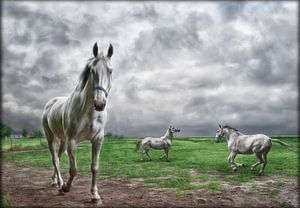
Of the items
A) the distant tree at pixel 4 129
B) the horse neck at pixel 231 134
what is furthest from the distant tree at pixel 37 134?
the horse neck at pixel 231 134

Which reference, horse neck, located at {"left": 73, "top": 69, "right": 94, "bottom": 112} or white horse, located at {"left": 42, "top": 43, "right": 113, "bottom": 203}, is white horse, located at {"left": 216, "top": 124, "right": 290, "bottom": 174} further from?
horse neck, located at {"left": 73, "top": 69, "right": 94, "bottom": 112}

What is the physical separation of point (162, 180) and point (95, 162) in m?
3.59

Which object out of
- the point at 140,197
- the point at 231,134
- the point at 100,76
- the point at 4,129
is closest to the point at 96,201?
the point at 140,197

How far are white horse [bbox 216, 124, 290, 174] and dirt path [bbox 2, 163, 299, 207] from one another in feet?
10.4

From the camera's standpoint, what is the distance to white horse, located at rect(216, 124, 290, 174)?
1317 centimetres

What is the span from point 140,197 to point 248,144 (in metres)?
7.05

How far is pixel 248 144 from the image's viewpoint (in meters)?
13.5

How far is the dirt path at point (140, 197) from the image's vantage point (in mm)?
7059

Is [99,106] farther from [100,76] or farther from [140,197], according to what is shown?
[140,197]

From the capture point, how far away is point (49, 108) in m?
9.71

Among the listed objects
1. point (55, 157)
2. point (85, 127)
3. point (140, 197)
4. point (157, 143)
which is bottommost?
point (140, 197)

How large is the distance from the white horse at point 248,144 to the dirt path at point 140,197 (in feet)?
10.4

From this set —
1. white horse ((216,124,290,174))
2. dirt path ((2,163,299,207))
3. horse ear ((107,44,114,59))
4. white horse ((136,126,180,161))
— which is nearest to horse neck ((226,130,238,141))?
white horse ((216,124,290,174))

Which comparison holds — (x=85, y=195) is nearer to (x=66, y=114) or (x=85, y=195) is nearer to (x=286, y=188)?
(x=66, y=114)
